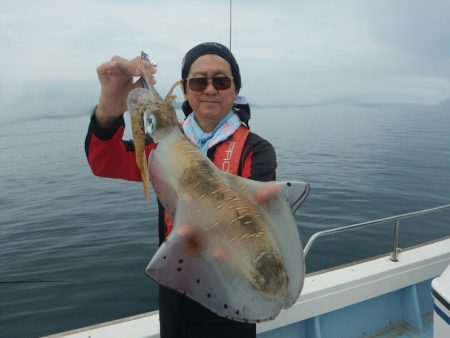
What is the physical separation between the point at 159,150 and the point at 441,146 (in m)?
34.0

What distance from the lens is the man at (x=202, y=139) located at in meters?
2.11

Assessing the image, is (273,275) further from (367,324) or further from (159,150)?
(367,324)

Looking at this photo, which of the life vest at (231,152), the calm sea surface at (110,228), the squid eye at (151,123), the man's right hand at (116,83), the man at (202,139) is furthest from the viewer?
the calm sea surface at (110,228)

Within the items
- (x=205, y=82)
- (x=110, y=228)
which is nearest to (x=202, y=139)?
Result: (x=205, y=82)

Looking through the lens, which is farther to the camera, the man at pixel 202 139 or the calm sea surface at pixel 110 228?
the calm sea surface at pixel 110 228

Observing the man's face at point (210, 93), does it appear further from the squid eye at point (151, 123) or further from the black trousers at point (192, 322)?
the black trousers at point (192, 322)

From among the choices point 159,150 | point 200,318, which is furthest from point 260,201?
point 200,318

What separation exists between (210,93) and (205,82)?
0.08 metres

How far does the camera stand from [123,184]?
57.8 feet

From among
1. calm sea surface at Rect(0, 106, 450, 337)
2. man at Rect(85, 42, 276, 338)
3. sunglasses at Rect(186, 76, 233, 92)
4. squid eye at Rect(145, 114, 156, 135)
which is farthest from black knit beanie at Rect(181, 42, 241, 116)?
calm sea surface at Rect(0, 106, 450, 337)

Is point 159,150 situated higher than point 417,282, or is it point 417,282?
point 159,150

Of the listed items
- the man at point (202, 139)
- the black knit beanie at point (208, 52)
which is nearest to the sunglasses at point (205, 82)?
the man at point (202, 139)

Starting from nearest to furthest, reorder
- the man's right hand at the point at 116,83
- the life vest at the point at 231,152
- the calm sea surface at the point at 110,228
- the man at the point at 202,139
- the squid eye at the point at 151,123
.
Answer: the squid eye at the point at 151,123 → the man's right hand at the point at 116,83 → the man at the point at 202,139 → the life vest at the point at 231,152 → the calm sea surface at the point at 110,228

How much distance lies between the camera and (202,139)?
7.88ft
